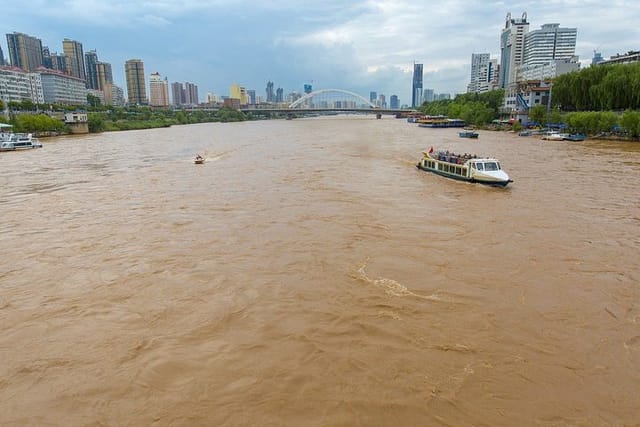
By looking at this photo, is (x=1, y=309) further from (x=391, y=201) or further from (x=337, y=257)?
(x=391, y=201)

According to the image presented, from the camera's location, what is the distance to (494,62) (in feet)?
544

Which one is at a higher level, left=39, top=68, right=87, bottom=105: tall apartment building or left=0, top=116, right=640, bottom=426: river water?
left=39, top=68, right=87, bottom=105: tall apartment building

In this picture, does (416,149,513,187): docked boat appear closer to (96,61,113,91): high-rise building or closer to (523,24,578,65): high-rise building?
(523,24,578,65): high-rise building

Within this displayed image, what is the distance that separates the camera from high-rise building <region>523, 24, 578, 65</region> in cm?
11518

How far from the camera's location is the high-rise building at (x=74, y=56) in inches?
6531

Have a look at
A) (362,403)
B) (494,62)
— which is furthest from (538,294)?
(494,62)

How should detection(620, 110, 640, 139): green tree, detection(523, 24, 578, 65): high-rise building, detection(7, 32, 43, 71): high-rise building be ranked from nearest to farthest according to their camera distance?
detection(620, 110, 640, 139): green tree, detection(523, 24, 578, 65): high-rise building, detection(7, 32, 43, 71): high-rise building

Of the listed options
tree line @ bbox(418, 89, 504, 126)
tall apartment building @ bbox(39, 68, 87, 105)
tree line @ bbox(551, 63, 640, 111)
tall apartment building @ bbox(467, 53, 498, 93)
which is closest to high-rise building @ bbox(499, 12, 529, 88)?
tall apartment building @ bbox(467, 53, 498, 93)

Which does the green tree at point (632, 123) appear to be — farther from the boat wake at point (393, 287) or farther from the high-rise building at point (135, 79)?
the high-rise building at point (135, 79)

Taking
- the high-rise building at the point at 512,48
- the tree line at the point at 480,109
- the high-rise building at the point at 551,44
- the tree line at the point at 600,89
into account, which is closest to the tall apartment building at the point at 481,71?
the high-rise building at the point at 512,48

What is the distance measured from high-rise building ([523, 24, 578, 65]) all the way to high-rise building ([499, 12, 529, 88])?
6.84 metres

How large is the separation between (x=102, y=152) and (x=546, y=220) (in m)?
33.2

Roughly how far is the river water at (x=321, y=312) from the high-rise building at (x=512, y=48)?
125568mm

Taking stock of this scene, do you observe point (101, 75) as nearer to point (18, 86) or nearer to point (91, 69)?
point (91, 69)
